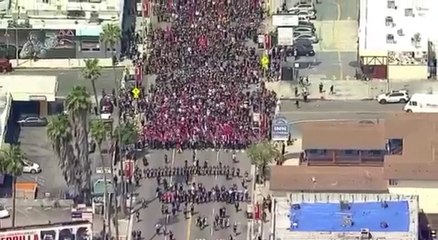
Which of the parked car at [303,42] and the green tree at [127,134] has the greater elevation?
the parked car at [303,42]

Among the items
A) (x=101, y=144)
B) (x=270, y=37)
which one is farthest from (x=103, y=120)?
(x=270, y=37)

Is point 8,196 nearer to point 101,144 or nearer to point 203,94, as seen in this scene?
point 101,144

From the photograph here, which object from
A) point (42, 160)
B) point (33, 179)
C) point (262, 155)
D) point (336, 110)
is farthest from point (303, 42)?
point (33, 179)

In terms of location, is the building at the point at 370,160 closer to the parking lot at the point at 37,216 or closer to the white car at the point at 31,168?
the parking lot at the point at 37,216

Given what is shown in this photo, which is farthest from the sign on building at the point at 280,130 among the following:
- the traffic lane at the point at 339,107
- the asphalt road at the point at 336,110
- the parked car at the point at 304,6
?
the parked car at the point at 304,6

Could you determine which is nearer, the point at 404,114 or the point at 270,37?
the point at 404,114

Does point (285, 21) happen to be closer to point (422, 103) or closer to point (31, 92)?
point (422, 103)

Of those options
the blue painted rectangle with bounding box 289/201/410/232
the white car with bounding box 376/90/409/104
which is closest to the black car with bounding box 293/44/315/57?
the white car with bounding box 376/90/409/104
